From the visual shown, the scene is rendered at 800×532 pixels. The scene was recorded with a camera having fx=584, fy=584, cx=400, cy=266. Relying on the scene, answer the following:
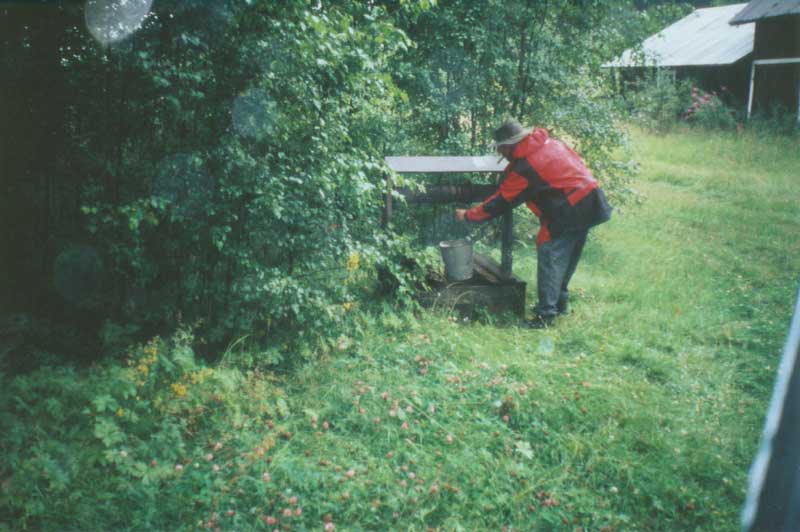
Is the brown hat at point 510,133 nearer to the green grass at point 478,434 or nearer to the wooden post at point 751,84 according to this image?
the green grass at point 478,434

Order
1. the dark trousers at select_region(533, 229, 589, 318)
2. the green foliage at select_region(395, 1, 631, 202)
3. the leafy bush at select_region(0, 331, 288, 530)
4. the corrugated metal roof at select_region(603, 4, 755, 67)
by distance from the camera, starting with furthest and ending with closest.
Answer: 1. the corrugated metal roof at select_region(603, 4, 755, 67)
2. the green foliage at select_region(395, 1, 631, 202)
3. the dark trousers at select_region(533, 229, 589, 318)
4. the leafy bush at select_region(0, 331, 288, 530)

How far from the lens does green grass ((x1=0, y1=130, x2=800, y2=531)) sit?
314 centimetres

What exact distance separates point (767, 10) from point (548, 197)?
17380 mm

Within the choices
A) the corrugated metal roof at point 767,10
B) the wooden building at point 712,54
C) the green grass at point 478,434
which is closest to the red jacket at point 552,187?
the green grass at point 478,434

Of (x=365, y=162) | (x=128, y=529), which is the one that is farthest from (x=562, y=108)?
(x=128, y=529)

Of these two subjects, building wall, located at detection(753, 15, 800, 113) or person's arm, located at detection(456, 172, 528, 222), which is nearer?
person's arm, located at detection(456, 172, 528, 222)

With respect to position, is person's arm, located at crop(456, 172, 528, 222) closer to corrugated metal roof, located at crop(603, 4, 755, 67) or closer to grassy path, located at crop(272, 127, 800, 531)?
grassy path, located at crop(272, 127, 800, 531)

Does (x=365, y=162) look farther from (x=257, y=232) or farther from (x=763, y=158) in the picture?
(x=763, y=158)

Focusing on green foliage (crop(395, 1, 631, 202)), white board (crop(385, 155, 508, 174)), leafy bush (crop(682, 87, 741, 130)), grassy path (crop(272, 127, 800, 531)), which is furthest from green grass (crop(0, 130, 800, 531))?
leafy bush (crop(682, 87, 741, 130))

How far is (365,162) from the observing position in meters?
4.68

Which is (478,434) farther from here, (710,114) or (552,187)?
(710,114)

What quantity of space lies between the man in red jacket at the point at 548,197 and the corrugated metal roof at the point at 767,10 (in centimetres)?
1645

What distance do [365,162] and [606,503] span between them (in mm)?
2951

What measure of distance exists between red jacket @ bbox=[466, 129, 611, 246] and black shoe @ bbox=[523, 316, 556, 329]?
0.81 m
